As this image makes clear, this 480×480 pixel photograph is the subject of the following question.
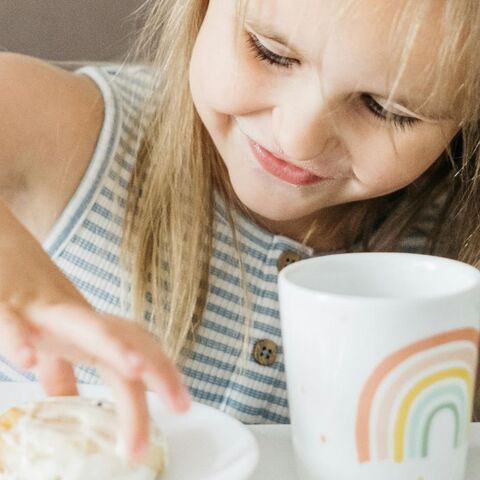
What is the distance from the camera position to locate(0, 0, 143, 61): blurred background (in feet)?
2.98

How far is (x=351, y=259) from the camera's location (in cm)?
45

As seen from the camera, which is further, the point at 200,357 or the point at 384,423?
the point at 200,357

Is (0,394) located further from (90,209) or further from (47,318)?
(90,209)

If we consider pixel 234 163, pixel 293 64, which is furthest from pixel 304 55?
pixel 234 163

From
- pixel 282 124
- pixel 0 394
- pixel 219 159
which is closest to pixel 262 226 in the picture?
pixel 219 159

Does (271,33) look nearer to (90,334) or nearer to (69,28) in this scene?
(90,334)

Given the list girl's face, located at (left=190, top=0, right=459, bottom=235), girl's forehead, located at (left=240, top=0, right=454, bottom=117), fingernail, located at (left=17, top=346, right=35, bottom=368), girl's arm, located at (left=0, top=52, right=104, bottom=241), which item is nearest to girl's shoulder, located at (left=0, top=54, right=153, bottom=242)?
girl's arm, located at (left=0, top=52, right=104, bottom=241)

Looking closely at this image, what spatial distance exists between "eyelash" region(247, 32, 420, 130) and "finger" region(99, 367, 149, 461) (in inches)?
9.7

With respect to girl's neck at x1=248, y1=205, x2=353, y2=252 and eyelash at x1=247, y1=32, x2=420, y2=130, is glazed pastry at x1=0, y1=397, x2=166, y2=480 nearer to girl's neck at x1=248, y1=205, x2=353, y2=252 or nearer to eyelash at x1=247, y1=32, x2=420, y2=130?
eyelash at x1=247, y1=32, x2=420, y2=130

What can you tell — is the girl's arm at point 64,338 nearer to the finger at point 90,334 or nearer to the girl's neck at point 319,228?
the finger at point 90,334

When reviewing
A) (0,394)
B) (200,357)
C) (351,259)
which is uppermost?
(351,259)

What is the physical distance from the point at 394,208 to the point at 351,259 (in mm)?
334

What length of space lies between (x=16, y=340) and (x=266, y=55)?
10.5 inches

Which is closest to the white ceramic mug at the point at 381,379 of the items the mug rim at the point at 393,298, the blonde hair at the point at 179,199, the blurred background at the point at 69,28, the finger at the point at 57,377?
the mug rim at the point at 393,298
